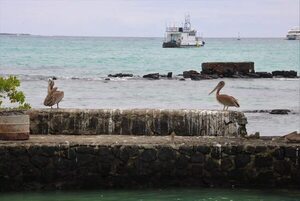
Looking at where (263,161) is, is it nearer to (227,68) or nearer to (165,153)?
(165,153)

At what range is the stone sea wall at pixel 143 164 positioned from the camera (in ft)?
48.2

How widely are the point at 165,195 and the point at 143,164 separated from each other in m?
0.72

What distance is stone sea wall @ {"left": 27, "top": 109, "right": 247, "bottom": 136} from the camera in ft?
53.8

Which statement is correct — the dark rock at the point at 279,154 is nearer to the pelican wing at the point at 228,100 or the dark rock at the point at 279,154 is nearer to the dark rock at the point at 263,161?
the dark rock at the point at 263,161

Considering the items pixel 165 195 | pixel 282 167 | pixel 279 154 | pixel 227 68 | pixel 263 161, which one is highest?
pixel 227 68

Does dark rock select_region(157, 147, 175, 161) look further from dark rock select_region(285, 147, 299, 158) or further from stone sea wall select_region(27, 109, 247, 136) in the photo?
dark rock select_region(285, 147, 299, 158)

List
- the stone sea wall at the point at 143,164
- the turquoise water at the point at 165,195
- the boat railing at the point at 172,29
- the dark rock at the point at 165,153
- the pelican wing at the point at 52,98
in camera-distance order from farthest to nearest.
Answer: the boat railing at the point at 172,29 → the pelican wing at the point at 52,98 → the dark rock at the point at 165,153 → the stone sea wall at the point at 143,164 → the turquoise water at the point at 165,195

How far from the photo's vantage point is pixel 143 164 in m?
14.8

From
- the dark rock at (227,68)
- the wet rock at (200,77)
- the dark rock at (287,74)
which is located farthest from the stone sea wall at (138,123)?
the dark rock at (287,74)

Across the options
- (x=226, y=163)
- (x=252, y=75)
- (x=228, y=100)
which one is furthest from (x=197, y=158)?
(x=252, y=75)

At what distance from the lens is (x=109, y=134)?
16391 millimetres

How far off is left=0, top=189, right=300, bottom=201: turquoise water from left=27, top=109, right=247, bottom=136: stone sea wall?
190 centimetres

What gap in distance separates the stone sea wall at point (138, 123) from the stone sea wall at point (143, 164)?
4.19 feet

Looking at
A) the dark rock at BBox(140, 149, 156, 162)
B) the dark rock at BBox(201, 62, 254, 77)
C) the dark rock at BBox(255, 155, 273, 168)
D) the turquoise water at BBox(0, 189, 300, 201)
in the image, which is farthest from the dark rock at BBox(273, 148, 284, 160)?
the dark rock at BBox(201, 62, 254, 77)
